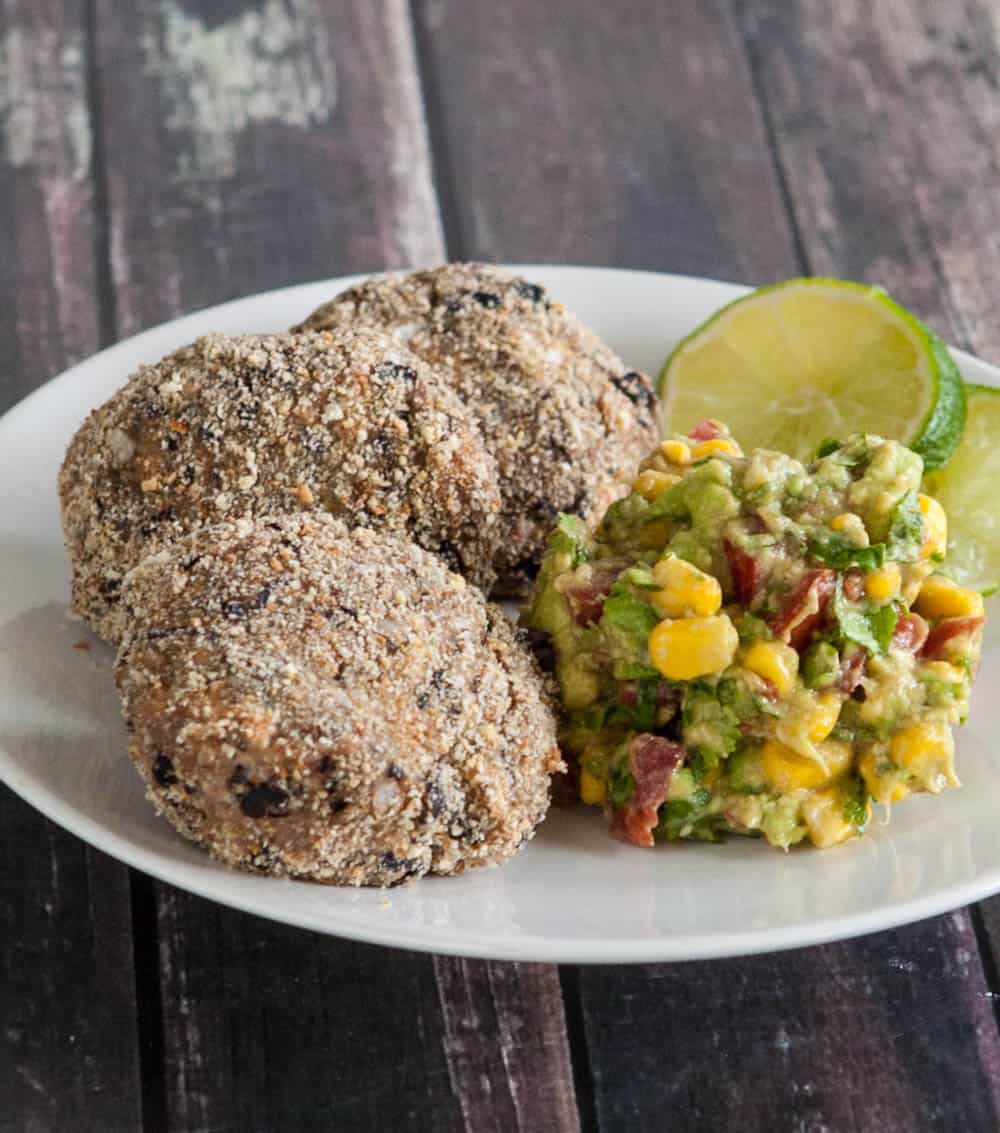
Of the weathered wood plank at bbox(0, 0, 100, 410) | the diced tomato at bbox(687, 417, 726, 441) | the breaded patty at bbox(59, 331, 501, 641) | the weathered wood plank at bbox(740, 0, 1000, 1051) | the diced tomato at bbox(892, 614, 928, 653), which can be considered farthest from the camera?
the weathered wood plank at bbox(740, 0, 1000, 1051)

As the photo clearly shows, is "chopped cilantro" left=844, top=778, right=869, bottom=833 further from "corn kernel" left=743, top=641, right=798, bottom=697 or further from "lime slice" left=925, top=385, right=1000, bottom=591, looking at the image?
"lime slice" left=925, top=385, right=1000, bottom=591

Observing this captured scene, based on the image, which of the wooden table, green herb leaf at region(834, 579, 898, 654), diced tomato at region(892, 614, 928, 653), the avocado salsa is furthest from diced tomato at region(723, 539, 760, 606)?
the wooden table

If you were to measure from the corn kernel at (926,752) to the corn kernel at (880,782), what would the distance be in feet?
0.08

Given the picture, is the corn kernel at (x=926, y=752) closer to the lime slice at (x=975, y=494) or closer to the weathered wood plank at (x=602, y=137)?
the lime slice at (x=975, y=494)

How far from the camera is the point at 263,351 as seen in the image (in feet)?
8.66

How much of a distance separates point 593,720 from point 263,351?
0.80m

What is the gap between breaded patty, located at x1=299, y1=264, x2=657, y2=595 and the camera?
2.84 m

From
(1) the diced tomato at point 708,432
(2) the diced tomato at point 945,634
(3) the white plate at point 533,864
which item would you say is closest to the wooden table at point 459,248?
(3) the white plate at point 533,864

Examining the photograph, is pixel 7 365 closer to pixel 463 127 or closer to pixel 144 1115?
pixel 463 127

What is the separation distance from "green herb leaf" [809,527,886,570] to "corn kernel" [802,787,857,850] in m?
0.34

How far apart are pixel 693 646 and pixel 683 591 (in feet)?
Result: 0.28

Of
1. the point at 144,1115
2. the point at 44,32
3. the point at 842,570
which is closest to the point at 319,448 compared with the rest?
the point at 842,570

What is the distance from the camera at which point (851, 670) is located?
2381 mm

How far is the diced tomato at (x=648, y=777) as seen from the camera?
2416mm
